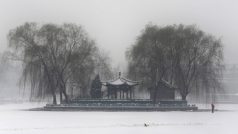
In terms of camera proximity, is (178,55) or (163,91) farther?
(163,91)

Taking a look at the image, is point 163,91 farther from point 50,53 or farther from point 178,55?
point 50,53

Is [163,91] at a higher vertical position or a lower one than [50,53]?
lower

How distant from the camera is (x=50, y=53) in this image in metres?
85.4

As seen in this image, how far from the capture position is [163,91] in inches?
3487

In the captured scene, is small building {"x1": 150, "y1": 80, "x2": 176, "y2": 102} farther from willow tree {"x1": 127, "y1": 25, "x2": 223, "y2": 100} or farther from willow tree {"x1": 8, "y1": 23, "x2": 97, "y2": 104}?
willow tree {"x1": 8, "y1": 23, "x2": 97, "y2": 104}

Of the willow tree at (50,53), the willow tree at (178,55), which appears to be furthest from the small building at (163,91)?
the willow tree at (50,53)

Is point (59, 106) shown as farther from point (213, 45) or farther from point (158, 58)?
point (213, 45)

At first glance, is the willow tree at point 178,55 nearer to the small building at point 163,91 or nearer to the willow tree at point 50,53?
the small building at point 163,91

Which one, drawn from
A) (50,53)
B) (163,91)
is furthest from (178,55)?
(50,53)

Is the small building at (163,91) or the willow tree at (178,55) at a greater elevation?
the willow tree at (178,55)

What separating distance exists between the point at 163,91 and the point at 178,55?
6588mm

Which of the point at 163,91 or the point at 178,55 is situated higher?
the point at 178,55

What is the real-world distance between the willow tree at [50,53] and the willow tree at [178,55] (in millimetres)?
7873

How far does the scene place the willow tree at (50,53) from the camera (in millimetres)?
83438
